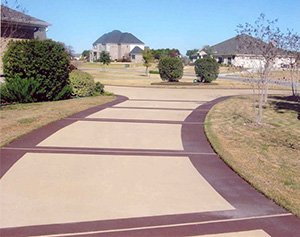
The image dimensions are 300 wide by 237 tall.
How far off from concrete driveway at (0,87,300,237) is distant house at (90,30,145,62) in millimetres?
87758

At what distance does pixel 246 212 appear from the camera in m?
4.82

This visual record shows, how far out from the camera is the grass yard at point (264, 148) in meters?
5.75

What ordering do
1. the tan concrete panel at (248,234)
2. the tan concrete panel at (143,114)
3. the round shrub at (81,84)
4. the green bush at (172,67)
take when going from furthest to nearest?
the green bush at (172,67) → the round shrub at (81,84) → the tan concrete panel at (143,114) → the tan concrete panel at (248,234)

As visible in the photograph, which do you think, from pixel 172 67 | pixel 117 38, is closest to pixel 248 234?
pixel 172 67

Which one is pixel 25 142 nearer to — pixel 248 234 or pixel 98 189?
pixel 98 189

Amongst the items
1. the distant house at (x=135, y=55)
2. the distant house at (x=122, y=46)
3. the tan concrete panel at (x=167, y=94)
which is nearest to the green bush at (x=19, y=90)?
the tan concrete panel at (x=167, y=94)

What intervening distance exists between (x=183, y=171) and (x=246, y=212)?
1891 mm

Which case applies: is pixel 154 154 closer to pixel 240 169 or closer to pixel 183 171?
pixel 183 171

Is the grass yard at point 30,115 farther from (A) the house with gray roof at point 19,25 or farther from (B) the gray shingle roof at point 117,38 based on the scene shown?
(B) the gray shingle roof at point 117,38

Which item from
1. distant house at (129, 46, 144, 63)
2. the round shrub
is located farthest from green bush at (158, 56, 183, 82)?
distant house at (129, 46, 144, 63)

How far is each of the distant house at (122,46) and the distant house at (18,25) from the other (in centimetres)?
7163

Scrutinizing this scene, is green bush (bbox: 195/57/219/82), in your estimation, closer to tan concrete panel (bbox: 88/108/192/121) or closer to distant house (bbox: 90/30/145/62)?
tan concrete panel (bbox: 88/108/192/121)

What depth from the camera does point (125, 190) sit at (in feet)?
18.2

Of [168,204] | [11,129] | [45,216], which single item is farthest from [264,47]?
[45,216]
